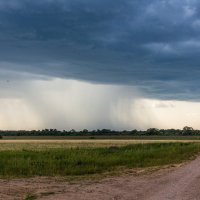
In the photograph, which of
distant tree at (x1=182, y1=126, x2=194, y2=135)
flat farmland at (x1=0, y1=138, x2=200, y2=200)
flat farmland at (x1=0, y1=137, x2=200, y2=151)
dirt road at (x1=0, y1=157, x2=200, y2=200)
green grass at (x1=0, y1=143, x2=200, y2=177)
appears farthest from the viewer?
distant tree at (x1=182, y1=126, x2=194, y2=135)

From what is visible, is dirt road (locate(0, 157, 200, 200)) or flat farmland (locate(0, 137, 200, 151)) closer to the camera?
dirt road (locate(0, 157, 200, 200))

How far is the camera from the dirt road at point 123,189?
16.2 m

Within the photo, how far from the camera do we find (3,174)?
2659 cm

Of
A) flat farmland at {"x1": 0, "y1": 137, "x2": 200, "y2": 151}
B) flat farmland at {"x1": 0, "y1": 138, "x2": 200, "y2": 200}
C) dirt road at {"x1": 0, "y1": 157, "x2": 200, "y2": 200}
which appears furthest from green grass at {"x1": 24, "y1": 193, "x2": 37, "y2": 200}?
flat farmland at {"x1": 0, "y1": 137, "x2": 200, "y2": 151}

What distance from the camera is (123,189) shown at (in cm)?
1828

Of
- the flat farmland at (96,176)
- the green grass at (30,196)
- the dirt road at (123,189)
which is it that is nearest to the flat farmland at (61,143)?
the flat farmland at (96,176)

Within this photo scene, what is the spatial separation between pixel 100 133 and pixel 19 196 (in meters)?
170

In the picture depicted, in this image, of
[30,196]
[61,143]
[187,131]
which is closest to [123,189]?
[30,196]

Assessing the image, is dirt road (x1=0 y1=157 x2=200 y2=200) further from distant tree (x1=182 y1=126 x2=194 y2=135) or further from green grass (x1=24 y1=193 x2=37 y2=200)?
distant tree (x1=182 y1=126 x2=194 y2=135)

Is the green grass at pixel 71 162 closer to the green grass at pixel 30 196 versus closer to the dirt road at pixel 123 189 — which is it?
the dirt road at pixel 123 189

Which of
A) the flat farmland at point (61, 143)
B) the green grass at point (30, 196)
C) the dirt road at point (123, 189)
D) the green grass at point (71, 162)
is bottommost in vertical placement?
the green grass at point (30, 196)

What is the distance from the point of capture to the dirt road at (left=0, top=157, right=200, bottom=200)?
1617cm

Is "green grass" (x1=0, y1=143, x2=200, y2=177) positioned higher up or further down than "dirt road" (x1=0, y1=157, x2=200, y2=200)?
higher up

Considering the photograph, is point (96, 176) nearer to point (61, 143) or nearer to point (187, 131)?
point (61, 143)
